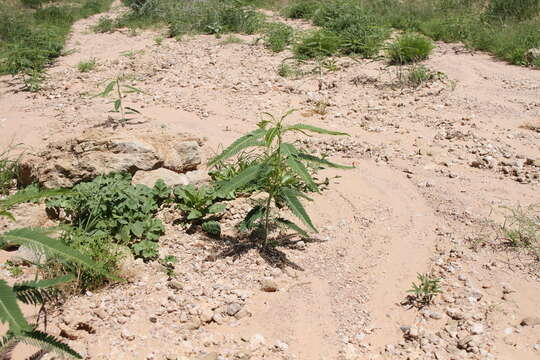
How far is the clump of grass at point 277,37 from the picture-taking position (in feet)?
24.5

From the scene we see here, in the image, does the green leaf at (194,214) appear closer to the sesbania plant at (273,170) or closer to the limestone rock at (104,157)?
the sesbania plant at (273,170)

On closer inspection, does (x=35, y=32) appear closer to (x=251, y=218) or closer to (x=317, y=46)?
(x=317, y=46)

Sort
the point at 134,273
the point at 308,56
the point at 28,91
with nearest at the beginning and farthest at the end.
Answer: the point at 134,273, the point at 28,91, the point at 308,56

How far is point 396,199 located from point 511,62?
412cm

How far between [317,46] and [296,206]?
4829 mm

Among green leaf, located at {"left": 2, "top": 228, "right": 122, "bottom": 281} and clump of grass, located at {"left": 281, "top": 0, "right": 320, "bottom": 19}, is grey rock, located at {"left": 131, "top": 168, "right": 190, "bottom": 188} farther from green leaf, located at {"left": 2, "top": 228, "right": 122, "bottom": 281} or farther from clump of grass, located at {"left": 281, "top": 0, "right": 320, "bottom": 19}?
clump of grass, located at {"left": 281, "top": 0, "right": 320, "bottom": 19}

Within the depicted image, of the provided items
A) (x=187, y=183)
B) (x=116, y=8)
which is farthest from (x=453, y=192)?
(x=116, y=8)

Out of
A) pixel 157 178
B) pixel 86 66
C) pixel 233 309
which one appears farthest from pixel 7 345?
pixel 86 66

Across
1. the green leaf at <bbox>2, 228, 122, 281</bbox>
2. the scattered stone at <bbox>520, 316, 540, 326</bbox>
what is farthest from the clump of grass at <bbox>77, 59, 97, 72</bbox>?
the scattered stone at <bbox>520, 316, 540, 326</bbox>

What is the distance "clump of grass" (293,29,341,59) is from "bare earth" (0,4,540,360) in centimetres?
57

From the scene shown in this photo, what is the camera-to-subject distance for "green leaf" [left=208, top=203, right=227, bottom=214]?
11.2ft

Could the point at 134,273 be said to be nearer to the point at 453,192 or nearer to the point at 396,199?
the point at 396,199

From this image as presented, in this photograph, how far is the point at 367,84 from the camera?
621 centimetres

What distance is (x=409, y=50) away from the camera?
21.9ft
